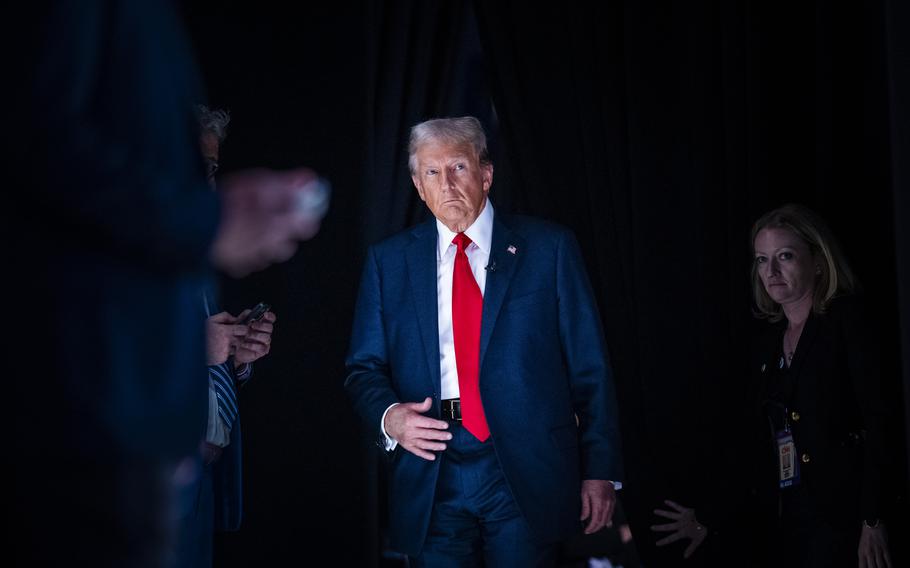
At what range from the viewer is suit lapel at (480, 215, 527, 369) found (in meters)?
2.42

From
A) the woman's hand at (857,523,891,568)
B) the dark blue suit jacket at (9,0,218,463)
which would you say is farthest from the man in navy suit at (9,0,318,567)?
the woman's hand at (857,523,891,568)

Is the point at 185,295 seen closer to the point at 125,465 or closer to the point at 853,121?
the point at 125,465

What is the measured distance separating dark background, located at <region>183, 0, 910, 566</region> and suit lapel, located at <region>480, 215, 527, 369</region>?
1.58ft

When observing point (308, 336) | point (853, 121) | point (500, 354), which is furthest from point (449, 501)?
point (853, 121)

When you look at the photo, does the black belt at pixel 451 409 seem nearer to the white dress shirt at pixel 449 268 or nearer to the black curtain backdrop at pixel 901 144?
the white dress shirt at pixel 449 268

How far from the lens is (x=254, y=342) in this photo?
2.52m

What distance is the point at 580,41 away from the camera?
310 cm

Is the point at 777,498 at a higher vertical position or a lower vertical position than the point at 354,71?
lower

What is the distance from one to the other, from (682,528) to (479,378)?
1035 millimetres

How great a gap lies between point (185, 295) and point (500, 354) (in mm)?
1436

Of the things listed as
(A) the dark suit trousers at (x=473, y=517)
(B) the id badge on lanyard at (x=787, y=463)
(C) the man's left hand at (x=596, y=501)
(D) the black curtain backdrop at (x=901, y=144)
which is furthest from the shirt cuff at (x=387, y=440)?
(D) the black curtain backdrop at (x=901, y=144)

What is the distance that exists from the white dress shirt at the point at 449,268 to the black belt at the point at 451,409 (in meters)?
0.04

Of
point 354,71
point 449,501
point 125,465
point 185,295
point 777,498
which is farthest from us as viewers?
point 354,71

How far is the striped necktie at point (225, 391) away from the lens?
2.34 metres
